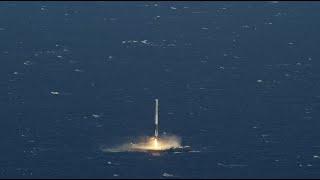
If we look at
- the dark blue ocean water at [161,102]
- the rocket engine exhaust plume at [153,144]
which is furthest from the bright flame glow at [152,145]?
the dark blue ocean water at [161,102]

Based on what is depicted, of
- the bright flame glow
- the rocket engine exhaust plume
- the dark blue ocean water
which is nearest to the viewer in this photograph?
the dark blue ocean water

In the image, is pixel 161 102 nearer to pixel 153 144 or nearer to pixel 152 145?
pixel 153 144

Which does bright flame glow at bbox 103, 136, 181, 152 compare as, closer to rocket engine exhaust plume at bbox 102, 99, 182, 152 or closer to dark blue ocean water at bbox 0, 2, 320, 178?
rocket engine exhaust plume at bbox 102, 99, 182, 152

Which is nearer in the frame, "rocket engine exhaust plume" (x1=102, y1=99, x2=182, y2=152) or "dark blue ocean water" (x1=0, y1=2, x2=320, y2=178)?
"dark blue ocean water" (x1=0, y1=2, x2=320, y2=178)

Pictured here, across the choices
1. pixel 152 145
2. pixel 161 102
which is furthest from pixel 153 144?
pixel 161 102

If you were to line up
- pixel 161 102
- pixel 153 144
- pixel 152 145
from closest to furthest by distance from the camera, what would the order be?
pixel 152 145
pixel 153 144
pixel 161 102

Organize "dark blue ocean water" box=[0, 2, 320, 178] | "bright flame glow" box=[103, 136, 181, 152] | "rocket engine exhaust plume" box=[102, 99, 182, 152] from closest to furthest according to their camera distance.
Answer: "dark blue ocean water" box=[0, 2, 320, 178]
"rocket engine exhaust plume" box=[102, 99, 182, 152]
"bright flame glow" box=[103, 136, 181, 152]

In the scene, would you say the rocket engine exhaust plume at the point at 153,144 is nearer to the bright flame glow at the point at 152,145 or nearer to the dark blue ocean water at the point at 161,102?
the bright flame glow at the point at 152,145

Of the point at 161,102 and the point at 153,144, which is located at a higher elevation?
the point at 161,102

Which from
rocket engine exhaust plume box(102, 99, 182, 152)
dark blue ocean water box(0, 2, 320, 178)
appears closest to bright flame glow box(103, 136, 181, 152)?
rocket engine exhaust plume box(102, 99, 182, 152)
